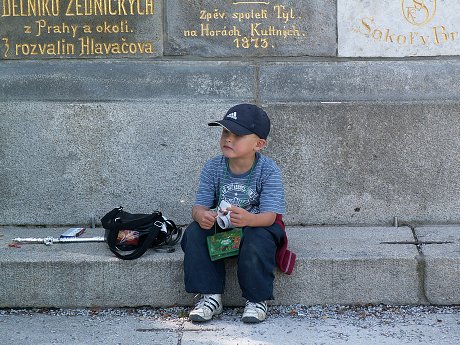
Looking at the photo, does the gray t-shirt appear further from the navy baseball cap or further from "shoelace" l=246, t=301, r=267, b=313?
"shoelace" l=246, t=301, r=267, b=313

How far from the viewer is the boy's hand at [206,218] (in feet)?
15.5

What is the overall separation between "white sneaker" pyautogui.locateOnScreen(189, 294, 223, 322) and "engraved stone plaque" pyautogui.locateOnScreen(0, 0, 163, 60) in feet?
5.84

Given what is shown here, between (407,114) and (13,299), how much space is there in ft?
8.61

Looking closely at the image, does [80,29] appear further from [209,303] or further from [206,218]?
[209,303]

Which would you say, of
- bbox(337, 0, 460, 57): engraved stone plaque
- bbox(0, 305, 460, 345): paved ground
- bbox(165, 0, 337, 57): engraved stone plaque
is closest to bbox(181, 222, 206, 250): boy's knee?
bbox(0, 305, 460, 345): paved ground

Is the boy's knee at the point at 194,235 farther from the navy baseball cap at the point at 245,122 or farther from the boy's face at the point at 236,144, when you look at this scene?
the navy baseball cap at the point at 245,122

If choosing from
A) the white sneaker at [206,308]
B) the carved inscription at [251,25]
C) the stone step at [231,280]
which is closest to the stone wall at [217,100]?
the carved inscription at [251,25]

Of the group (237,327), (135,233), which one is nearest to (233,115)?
(135,233)

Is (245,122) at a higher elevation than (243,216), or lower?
higher

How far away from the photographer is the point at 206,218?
15.5 feet

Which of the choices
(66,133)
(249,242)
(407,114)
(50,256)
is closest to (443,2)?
(407,114)

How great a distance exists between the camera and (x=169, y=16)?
576 cm

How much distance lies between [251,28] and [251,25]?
19 mm

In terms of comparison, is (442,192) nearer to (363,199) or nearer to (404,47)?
(363,199)
